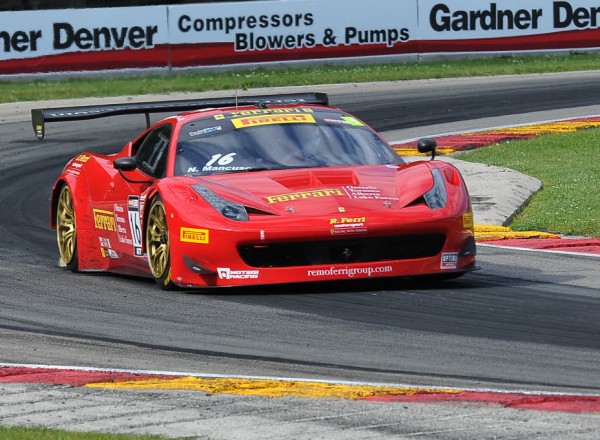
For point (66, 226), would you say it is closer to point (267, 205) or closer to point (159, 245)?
point (159, 245)

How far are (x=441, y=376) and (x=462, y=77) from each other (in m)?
21.7

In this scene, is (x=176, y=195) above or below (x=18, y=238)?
above

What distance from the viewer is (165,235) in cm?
938

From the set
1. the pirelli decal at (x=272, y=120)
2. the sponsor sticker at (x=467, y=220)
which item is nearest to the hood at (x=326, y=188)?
the sponsor sticker at (x=467, y=220)

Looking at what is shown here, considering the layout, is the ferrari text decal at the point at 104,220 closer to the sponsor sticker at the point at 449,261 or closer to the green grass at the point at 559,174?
the sponsor sticker at the point at 449,261

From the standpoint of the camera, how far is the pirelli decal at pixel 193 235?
29.4 feet

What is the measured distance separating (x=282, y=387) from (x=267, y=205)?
2856 mm

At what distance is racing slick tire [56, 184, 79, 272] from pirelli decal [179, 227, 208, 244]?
211 centimetres

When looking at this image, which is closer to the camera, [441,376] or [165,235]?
[441,376]

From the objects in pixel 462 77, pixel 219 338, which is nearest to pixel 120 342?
pixel 219 338

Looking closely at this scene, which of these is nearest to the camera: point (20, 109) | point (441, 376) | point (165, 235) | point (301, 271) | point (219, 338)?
point (441, 376)

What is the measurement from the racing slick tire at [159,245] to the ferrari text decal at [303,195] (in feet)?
2.45

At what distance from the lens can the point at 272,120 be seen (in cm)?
1022

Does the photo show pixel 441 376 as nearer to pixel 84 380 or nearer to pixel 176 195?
pixel 84 380
